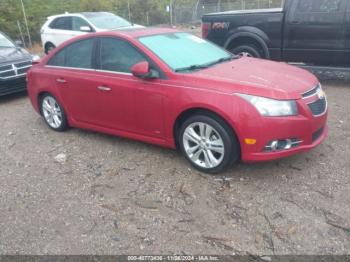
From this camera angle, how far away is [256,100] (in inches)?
151

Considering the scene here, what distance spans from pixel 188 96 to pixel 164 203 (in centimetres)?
116

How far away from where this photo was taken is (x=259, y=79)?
412cm

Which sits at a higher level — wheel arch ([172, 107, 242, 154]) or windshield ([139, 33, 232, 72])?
windshield ([139, 33, 232, 72])

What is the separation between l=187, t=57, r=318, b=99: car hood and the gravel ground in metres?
0.91

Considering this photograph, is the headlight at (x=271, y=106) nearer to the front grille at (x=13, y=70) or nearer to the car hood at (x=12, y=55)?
the front grille at (x=13, y=70)

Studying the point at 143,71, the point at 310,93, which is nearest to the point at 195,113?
the point at 143,71

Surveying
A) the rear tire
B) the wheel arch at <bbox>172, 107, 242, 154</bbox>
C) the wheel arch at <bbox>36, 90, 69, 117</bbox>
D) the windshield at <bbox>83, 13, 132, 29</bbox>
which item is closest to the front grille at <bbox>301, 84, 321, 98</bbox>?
the wheel arch at <bbox>172, 107, 242, 154</bbox>

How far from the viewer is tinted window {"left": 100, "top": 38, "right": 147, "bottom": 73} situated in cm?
467

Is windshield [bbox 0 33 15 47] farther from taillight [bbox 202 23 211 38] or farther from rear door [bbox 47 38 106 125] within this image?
taillight [bbox 202 23 211 38]

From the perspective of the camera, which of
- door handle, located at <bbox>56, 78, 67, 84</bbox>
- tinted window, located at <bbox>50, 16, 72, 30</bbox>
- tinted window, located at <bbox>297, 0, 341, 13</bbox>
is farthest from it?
tinted window, located at <bbox>50, 16, 72, 30</bbox>

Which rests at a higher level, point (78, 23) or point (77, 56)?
point (77, 56)

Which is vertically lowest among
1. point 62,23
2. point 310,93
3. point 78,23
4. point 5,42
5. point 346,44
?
point 62,23

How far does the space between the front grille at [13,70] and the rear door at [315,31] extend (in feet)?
18.3

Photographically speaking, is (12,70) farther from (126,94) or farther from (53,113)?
(126,94)
